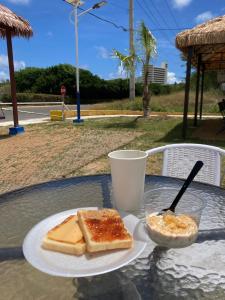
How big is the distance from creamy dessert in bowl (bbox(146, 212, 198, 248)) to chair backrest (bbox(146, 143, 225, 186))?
1.60m

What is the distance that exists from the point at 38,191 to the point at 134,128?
335 inches

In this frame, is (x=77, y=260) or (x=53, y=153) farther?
(x=53, y=153)

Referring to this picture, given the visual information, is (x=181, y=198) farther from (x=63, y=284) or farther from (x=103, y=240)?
(x=63, y=284)

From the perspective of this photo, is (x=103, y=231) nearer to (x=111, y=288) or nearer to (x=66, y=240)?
(x=66, y=240)

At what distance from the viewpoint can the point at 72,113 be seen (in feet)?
53.9

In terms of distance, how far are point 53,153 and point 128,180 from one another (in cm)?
563

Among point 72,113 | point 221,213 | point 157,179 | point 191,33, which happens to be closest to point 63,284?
point 221,213

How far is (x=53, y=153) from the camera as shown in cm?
679

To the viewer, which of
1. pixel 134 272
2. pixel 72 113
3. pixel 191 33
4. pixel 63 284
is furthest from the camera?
pixel 72 113

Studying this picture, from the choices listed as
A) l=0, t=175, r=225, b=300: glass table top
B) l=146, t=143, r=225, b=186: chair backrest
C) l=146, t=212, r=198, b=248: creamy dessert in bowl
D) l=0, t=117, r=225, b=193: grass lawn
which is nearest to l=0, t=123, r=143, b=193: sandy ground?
l=0, t=117, r=225, b=193: grass lawn

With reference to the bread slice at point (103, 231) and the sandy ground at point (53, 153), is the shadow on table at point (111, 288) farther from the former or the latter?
the sandy ground at point (53, 153)

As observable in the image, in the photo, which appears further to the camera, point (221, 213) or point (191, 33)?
point (191, 33)

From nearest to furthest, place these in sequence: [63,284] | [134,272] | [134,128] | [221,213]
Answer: [134,272] < [63,284] < [221,213] < [134,128]

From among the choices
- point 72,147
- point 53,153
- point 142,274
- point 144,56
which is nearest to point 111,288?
point 142,274
